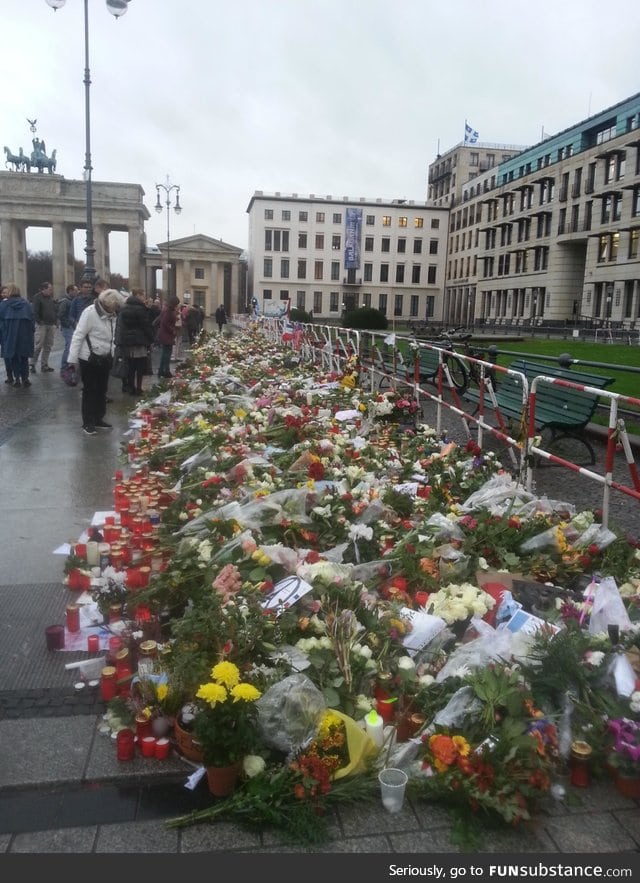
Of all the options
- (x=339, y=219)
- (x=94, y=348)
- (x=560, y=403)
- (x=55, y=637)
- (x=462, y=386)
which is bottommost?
(x=55, y=637)

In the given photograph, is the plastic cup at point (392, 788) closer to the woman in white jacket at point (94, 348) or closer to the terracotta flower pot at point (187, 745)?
the terracotta flower pot at point (187, 745)

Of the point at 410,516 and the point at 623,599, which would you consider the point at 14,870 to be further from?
the point at 410,516

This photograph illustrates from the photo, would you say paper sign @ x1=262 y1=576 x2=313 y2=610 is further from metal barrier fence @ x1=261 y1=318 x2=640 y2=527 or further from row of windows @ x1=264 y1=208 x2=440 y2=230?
row of windows @ x1=264 y1=208 x2=440 y2=230

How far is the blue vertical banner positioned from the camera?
100125 mm

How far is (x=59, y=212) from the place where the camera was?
65.9 metres

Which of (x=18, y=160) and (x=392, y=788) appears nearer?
(x=392, y=788)

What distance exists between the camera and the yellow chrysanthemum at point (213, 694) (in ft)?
8.55

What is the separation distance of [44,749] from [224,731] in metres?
0.81

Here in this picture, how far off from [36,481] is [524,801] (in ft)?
18.6

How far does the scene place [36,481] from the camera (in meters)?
6.98

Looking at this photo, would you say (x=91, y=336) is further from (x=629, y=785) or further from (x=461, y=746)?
(x=629, y=785)

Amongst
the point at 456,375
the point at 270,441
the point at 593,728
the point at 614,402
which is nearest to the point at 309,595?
the point at 593,728

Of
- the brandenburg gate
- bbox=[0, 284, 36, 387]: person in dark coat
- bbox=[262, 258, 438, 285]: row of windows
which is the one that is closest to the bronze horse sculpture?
the brandenburg gate

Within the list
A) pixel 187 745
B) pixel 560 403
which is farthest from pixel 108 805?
pixel 560 403
